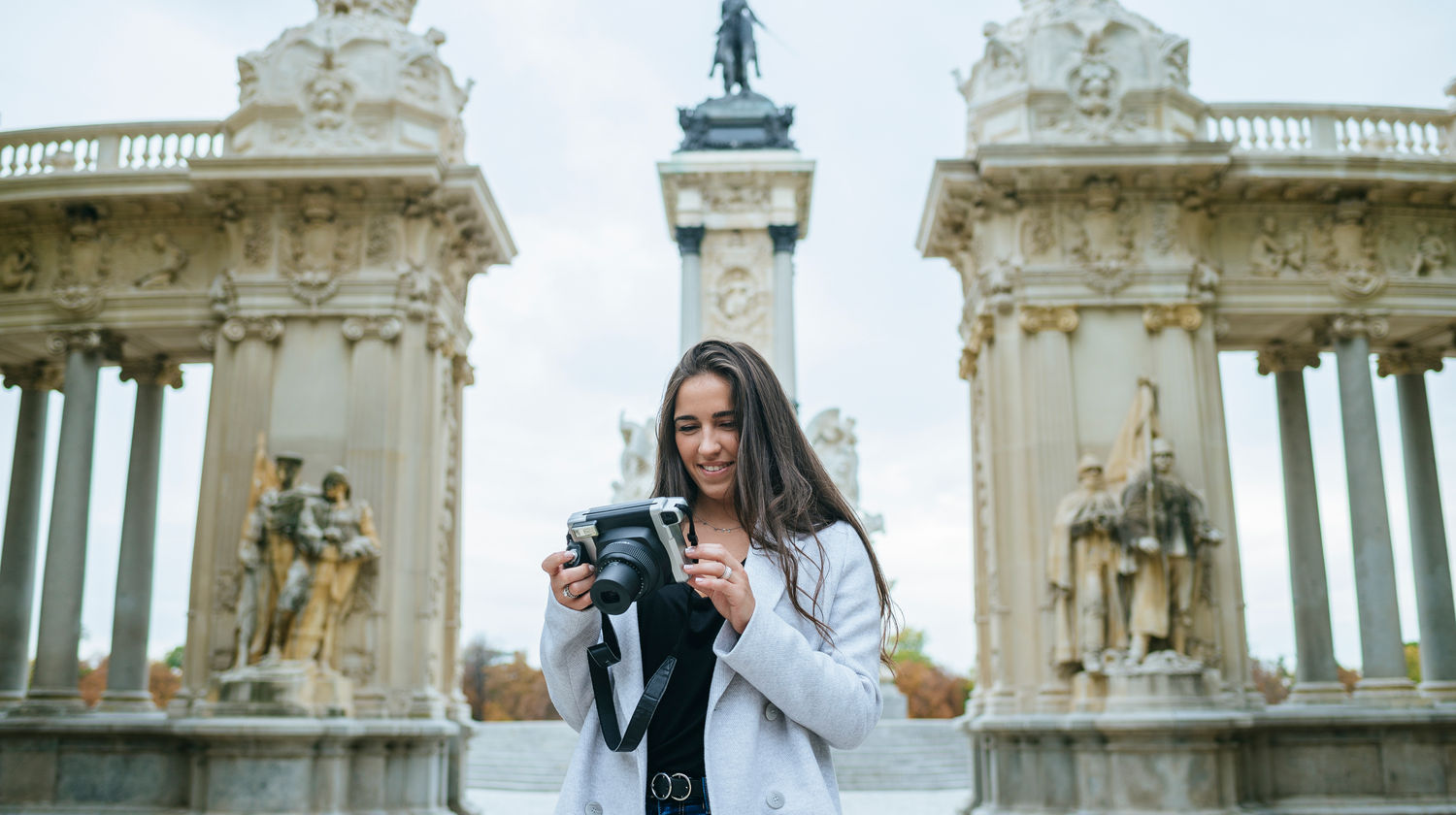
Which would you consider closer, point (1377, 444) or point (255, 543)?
point (255, 543)

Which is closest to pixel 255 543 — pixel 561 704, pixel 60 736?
pixel 60 736

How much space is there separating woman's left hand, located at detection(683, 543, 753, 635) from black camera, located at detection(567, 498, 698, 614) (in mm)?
32

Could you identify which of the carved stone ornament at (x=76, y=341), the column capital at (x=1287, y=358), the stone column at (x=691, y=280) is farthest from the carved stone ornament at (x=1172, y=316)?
the carved stone ornament at (x=76, y=341)

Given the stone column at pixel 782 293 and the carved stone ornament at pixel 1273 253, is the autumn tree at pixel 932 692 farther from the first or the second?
the carved stone ornament at pixel 1273 253

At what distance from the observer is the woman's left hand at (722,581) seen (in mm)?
2738

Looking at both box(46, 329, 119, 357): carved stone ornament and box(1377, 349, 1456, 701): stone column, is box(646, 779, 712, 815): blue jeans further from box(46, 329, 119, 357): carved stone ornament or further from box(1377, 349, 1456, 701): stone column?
box(1377, 349, 1456, 701): stone column

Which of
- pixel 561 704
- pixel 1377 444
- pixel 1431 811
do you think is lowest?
pixel 1431 811

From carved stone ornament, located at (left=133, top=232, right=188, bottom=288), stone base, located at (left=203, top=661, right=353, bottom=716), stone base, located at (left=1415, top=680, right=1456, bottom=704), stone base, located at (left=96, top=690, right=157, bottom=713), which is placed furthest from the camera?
stone base, located at (left=96, top=690, right=157, bottom=713)

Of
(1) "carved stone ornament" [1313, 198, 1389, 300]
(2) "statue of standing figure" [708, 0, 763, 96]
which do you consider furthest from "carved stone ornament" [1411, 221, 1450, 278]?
(2) "statue of standing figure" [708, 0, 763, 96]

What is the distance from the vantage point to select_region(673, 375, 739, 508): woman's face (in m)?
3.12

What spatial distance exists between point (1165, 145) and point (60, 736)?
16.4 m

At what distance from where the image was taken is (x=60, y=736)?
1741cm

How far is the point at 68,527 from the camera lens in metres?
19.8

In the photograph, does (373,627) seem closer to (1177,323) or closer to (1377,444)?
(1177,323)
